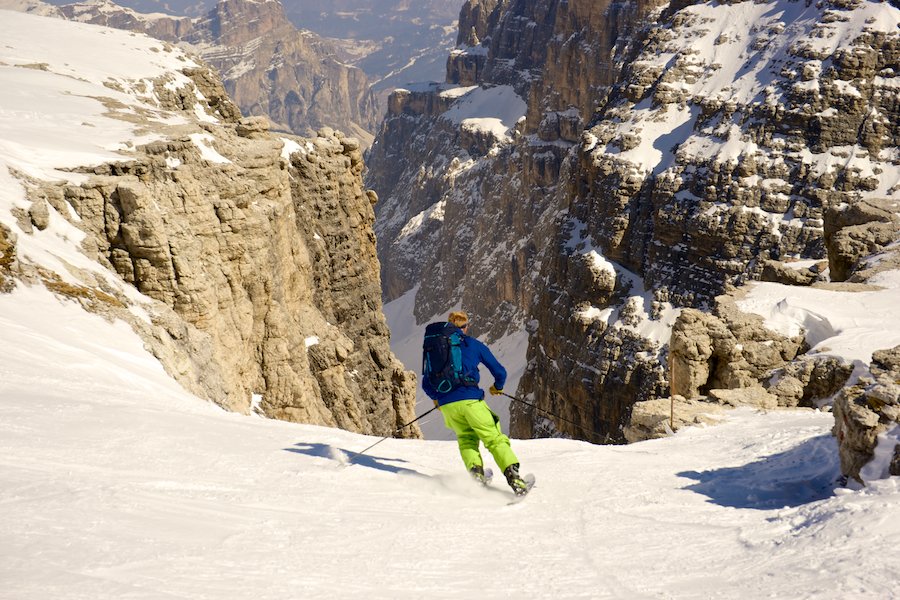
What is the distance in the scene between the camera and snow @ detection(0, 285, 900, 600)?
232 inches

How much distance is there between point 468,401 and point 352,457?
63.0 inches

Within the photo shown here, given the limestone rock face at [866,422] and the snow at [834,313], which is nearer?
the limestone rock face at [866,422]

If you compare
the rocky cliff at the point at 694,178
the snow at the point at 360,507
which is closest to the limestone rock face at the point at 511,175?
the rocky cliff at the point at 694,178

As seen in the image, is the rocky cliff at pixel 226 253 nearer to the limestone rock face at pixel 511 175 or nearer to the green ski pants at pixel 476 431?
the green ski pants at pixel 476 431

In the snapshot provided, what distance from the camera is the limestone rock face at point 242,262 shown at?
18.1 metres

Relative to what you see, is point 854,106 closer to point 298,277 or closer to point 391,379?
point 391,379

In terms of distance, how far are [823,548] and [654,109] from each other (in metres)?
76.7

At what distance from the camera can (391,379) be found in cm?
4250

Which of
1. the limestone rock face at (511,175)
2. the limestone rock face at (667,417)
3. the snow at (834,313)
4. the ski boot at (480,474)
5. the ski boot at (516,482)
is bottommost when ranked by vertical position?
the limestone rock face at (511,175)

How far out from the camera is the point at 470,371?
31.3 ft

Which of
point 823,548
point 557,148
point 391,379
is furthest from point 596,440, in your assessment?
point 557,148

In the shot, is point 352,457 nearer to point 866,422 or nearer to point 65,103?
point 866,422

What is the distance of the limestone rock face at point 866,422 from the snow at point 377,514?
0.39 metres

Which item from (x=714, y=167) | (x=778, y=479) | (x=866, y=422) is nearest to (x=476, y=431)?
(x=778, y=479)
